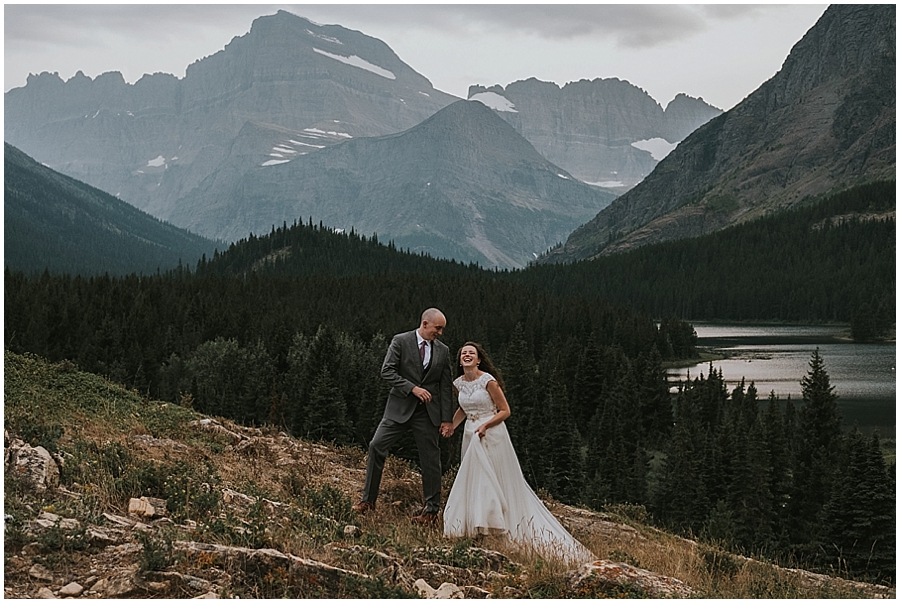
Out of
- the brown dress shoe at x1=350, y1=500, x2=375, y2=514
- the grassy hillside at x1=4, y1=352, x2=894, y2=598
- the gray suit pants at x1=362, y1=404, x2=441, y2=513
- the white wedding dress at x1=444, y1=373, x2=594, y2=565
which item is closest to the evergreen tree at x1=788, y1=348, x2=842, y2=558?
the grassy hillside at x1=4, y1=352, x2=894, y2=598

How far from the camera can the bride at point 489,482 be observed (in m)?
12.7

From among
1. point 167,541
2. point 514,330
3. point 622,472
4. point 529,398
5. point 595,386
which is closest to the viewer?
point 167,541

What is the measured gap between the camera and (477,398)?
1316cm

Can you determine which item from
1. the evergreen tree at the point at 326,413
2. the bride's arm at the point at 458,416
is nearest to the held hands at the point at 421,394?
the bride's arm at the point at 458,416

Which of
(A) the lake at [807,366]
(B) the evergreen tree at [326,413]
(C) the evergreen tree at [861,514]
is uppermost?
(A) the lake at [807,366]

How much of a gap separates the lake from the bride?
63166 mm

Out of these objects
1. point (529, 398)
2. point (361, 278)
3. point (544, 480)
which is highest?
point (361, 278)

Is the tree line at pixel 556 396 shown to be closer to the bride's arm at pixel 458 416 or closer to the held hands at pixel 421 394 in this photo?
the bride's arm at pixel 458 416

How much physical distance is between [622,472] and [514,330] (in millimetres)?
68808

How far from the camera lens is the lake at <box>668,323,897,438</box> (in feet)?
288

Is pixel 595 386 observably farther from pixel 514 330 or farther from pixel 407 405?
pixel 407 405

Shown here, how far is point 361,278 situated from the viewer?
567 ft

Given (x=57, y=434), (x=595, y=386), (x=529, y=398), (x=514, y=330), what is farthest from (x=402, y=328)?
(x=57, y=434)

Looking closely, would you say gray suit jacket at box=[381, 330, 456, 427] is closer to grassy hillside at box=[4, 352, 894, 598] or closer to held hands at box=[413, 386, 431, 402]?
held hands at box=[413, 386, 431, 402]
